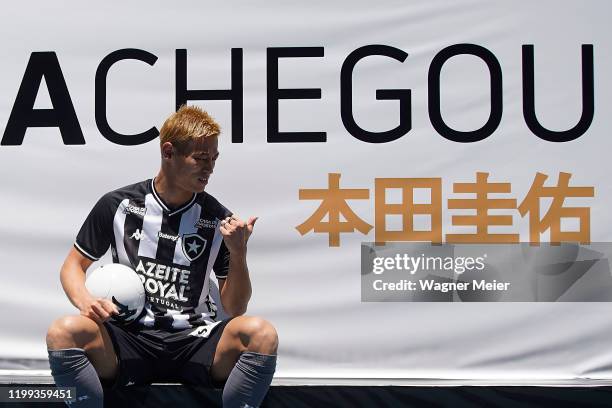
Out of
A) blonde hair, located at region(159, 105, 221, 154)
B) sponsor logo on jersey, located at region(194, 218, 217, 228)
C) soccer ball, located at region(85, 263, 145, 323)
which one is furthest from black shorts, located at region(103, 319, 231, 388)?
blonde hair, located at region(159, 105, 221, 154)

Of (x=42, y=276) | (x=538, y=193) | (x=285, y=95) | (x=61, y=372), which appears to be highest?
(x=285, y=95)

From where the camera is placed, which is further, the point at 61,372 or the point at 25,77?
the point at 25,77

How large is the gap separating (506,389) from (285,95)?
53.5 inches

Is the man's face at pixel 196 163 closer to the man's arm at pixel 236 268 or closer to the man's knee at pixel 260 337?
the man's arm at pixel 236 268

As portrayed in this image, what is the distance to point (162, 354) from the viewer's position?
264 cm

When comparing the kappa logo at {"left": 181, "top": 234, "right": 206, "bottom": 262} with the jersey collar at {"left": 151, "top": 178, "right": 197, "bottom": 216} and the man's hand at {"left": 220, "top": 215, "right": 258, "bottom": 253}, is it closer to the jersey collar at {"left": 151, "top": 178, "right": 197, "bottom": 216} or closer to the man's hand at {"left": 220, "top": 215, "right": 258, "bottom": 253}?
the jersey collar at {"left": 151, "top": 178, "right": 197, "bottom": 216}

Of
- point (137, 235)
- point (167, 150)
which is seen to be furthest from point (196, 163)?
point (137, 235)

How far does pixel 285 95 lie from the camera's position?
315 cm

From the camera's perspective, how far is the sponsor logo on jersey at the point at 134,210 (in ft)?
9.24

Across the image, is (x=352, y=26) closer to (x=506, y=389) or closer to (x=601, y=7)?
(x=601, y=7)

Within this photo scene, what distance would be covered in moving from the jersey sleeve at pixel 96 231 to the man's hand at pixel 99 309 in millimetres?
317

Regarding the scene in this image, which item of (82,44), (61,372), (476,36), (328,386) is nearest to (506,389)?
(328,386)

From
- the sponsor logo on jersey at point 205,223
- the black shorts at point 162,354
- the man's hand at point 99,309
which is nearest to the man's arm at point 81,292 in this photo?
the man's hand at point 99,309

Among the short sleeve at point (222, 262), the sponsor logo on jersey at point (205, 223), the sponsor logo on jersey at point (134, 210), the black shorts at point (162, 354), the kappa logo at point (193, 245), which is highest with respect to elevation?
the sponsor logo on jersey at point (134, 210)
